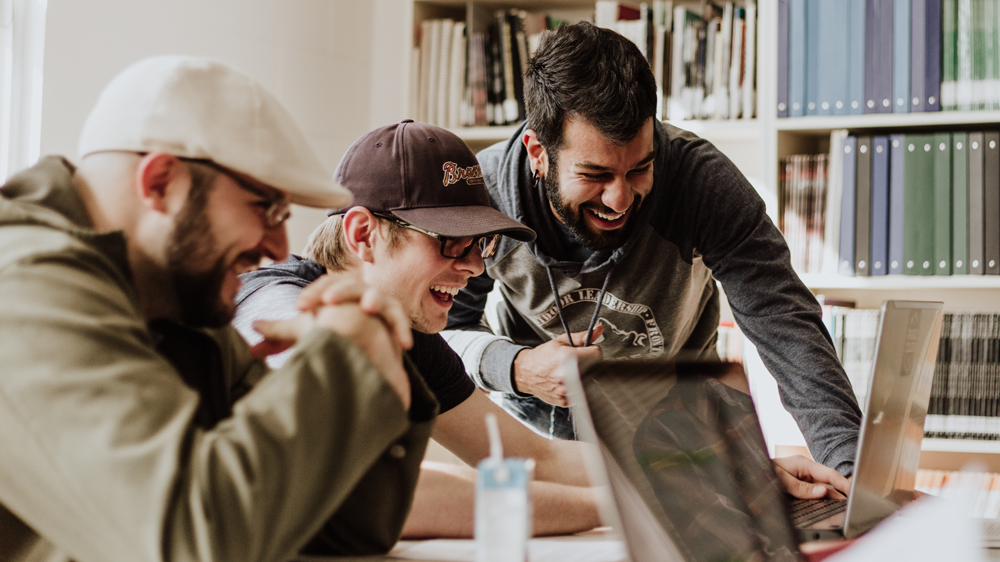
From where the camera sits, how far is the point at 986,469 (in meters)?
2.25

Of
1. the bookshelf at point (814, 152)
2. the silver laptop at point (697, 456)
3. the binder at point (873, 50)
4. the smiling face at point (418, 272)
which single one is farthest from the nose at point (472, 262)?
the binder at point (873, 50)

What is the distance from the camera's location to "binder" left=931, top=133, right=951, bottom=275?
219 cm

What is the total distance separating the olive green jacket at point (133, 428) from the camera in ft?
1.96

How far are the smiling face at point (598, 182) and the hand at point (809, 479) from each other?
539mm

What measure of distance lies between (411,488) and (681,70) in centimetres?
186

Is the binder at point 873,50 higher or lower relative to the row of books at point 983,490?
higher

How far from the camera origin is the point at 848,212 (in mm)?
2262

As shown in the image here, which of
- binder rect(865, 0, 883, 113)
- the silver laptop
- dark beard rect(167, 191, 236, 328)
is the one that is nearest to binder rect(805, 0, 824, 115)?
binder rect(865, 0, 883, 113)

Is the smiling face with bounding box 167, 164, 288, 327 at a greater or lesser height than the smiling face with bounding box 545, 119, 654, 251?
lesser

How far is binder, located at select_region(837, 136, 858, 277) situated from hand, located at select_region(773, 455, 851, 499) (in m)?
1.18

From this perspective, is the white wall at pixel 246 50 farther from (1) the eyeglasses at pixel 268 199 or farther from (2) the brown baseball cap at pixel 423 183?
(1) the eyeglasses at pixel 268 199

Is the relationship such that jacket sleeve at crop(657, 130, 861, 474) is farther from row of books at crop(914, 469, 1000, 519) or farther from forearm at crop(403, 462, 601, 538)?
row of books at crop(914, 469, 1000, 519)

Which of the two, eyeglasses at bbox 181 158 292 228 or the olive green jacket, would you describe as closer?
the olive green jacket

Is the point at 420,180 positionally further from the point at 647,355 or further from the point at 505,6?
the point at 505,6
